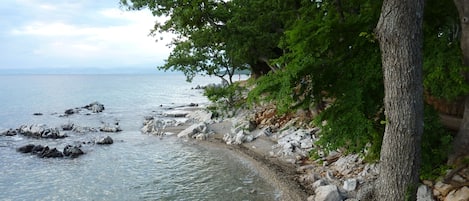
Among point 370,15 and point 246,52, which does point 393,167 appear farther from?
point 246,52

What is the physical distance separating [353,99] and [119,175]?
10.1 m

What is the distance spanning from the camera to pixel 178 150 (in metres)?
18.1

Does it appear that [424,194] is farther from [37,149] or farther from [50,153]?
[37,149]

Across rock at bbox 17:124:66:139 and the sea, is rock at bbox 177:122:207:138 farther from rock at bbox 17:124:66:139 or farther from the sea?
rock at bbox 17:124:66:139

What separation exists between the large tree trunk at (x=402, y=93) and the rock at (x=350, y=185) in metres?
3.19

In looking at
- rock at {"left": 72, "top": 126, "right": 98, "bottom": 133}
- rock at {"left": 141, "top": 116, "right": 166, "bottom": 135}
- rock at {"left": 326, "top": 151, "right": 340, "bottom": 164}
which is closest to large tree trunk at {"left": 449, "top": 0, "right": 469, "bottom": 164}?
rock at {"left": 326, "top": 151, "right": 340, "bottom": 164}

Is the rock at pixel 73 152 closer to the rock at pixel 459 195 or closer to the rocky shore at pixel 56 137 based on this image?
the rocky shore at pixel 56 137

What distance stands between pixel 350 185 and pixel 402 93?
451 centimetres

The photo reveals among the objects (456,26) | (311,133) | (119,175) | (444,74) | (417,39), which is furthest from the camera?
(311,133)

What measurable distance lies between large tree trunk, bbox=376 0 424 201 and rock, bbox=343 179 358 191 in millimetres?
3188

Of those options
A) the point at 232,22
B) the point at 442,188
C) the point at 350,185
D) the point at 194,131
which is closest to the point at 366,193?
the point at 350,185

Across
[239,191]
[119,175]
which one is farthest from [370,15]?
[119,175]

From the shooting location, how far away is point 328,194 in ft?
30.1

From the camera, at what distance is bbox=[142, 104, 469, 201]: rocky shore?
8055mm
